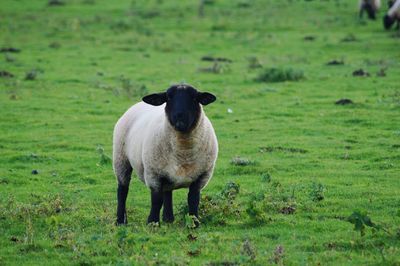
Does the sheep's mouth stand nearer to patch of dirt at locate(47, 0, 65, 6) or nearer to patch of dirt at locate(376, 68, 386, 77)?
patch of dirt at locate(376, 68, 386, 77)

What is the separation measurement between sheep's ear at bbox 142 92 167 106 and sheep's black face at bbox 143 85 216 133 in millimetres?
118

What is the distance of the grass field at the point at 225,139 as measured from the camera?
8984 mm

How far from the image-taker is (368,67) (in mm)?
25719

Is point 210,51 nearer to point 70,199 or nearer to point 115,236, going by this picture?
point 70,199

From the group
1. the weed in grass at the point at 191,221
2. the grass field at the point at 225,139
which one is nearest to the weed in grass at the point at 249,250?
the grass field at the point at 225,139

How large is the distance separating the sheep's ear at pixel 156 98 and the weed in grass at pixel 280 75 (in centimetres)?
1357

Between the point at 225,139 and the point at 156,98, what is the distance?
21.7 feet

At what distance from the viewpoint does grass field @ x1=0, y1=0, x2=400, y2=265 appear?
8.98 meters

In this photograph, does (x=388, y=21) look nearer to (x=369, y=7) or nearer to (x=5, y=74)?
(x=369, y=7)

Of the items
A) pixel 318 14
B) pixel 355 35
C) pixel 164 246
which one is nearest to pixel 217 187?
pixel 164 246

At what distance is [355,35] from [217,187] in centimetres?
2224

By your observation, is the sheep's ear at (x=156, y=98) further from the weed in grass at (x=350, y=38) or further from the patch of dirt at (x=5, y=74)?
the weed in grass at (x=350, y=38)

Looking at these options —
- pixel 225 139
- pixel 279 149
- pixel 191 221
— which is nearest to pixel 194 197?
pixel 191 221

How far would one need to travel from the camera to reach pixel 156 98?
Result: 33.9 ft
